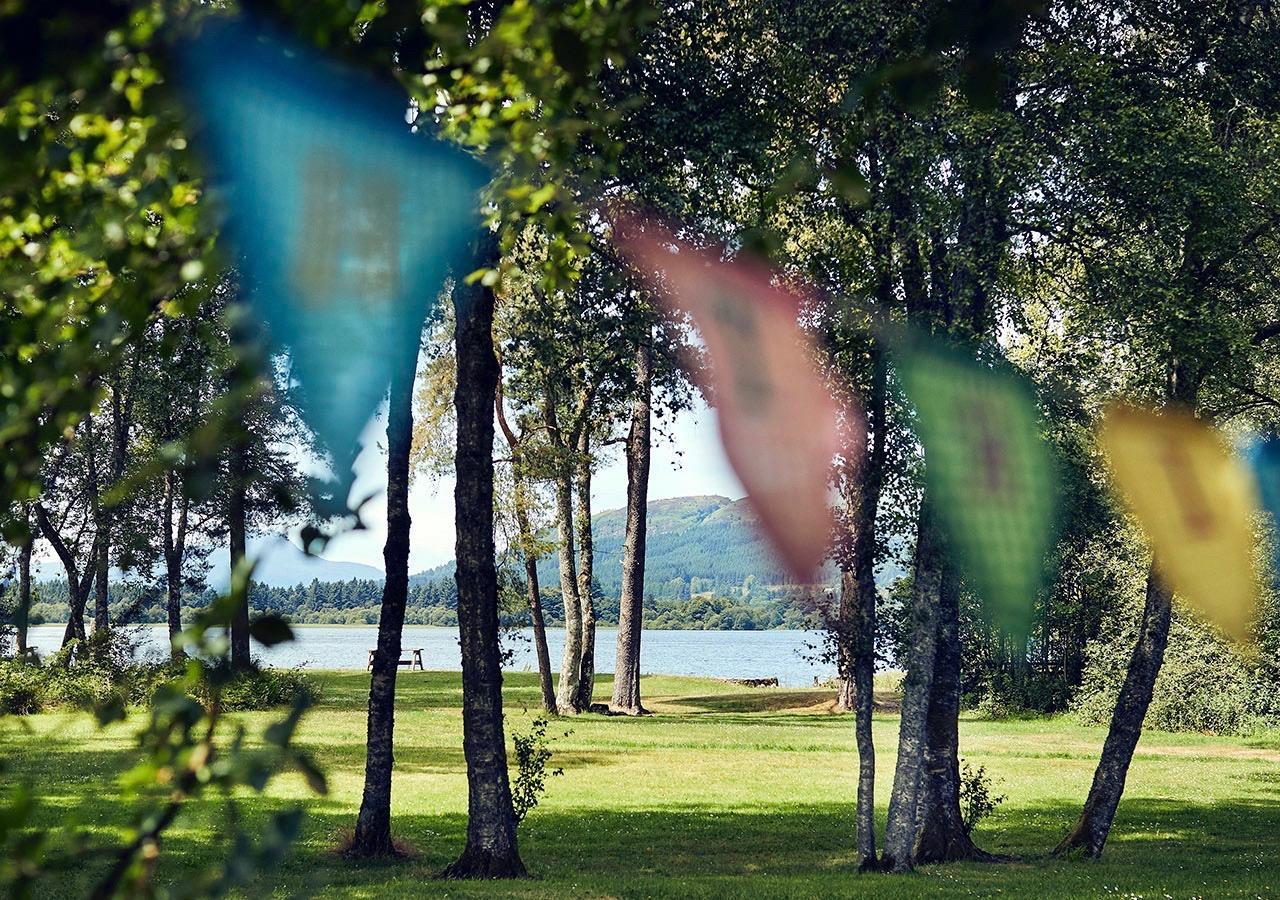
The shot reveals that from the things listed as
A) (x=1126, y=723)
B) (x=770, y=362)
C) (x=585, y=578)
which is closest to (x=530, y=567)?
(x=585, y=578)

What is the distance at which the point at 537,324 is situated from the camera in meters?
14.8

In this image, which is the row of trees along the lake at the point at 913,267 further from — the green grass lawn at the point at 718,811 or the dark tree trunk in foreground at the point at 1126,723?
the green grass lawn at the point at 718,811

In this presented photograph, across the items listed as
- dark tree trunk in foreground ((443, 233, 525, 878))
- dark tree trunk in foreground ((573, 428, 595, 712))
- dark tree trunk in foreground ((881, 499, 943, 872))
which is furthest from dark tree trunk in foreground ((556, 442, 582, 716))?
dark tree trunk in foreground ((443, 233, 525, 878))

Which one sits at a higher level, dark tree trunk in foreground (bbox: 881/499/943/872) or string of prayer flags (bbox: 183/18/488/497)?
string of prayer flags (bbox: 183/18/488/497)

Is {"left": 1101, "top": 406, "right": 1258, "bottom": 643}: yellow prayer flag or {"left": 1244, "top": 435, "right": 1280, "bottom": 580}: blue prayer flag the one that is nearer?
{"left": 1101, "top": 406, "right": 1258, "bottom": 643}: yellow prayer flag

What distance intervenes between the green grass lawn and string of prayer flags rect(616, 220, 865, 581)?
4113 mm

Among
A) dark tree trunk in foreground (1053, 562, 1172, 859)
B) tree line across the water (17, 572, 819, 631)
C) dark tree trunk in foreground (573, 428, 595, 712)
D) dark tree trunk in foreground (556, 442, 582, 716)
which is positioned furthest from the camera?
tree line across the water (17, 572, 819, 631)

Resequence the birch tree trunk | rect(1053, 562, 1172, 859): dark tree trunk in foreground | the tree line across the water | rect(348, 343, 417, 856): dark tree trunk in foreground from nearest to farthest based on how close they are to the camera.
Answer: rect(348, 343, 417, 856): dark tree trunk in foreground < rect(1053, 562, 1172, 859): dark tree trunk in foreground < the birch tree trunk < the tree line across the water

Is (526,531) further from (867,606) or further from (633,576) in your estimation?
(867,606)

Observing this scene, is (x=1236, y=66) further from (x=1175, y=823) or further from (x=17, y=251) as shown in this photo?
(x=17, y=251)

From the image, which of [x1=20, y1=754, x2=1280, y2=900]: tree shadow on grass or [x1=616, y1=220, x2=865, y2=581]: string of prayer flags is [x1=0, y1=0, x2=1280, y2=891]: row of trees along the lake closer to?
[x1=616, y1=220, x2=865, y2=581]: string of prayer flags

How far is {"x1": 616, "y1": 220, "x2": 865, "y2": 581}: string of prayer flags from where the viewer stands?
1395 centimetres

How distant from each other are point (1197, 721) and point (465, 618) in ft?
99.5

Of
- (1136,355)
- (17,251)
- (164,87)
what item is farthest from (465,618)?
(164,87)
